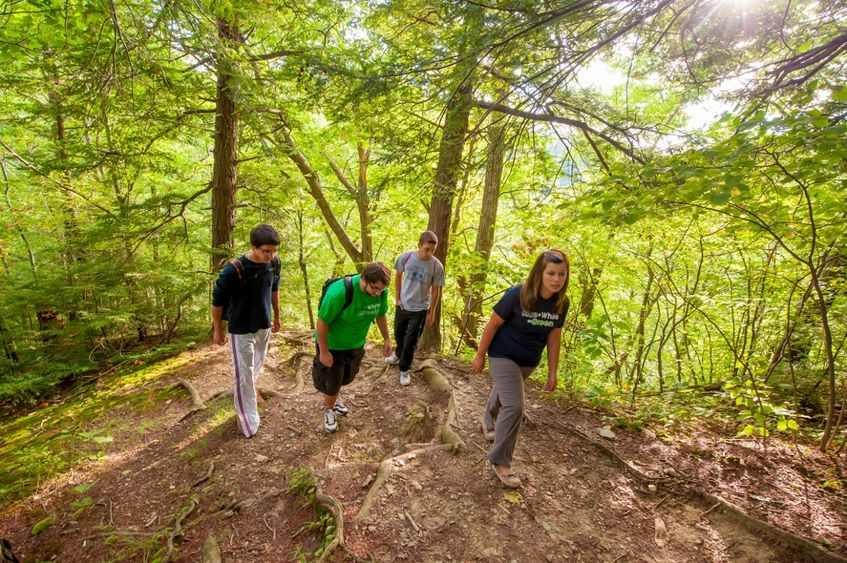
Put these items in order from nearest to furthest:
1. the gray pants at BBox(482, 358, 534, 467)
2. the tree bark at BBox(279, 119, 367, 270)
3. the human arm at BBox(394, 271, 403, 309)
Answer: the gray pants at BBox(482, 358, 534, 467) → the human arm at BBox(394, 271, 403, 309) → the tree bark at BBox(279, 119, 367, 270)

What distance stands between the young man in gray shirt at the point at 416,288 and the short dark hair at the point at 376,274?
160cm

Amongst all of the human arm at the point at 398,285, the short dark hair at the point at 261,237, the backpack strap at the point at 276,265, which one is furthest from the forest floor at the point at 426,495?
the short dark hair at the point at 261,237

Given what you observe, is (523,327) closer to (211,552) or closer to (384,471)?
(384,471)

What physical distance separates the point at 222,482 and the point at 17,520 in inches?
73.6

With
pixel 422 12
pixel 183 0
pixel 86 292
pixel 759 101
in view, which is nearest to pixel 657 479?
pixel 759 101

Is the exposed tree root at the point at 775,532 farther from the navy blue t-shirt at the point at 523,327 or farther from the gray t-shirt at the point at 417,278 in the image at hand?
the gray t-shirt at the point at 417,278

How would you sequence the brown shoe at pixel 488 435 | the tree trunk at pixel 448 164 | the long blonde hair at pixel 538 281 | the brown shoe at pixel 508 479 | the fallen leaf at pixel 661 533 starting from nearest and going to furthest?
the fallen leaf at pixel 661 533 < the long blonde hair at pixel 538 281 < the brown shoe at pixel 508 479 < the brown shoe at pixel 488 435 < the tree trunk at pixel 448 164

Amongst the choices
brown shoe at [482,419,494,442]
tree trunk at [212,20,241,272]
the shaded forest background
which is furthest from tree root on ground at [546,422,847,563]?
tree trunk at [212,20,241,272]

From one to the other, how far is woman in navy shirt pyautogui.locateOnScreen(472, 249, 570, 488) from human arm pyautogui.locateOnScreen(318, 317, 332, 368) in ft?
4.91

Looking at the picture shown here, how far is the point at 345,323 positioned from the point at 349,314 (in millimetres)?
155

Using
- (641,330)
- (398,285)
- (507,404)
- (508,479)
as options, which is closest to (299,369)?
(398,285)

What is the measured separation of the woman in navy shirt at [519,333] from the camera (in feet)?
9.59

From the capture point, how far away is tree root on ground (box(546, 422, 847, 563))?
2443 millimetres

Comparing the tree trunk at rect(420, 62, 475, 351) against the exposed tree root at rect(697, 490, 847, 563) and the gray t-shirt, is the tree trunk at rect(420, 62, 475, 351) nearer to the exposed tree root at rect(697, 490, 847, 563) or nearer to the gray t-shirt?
the gray t-shirt
